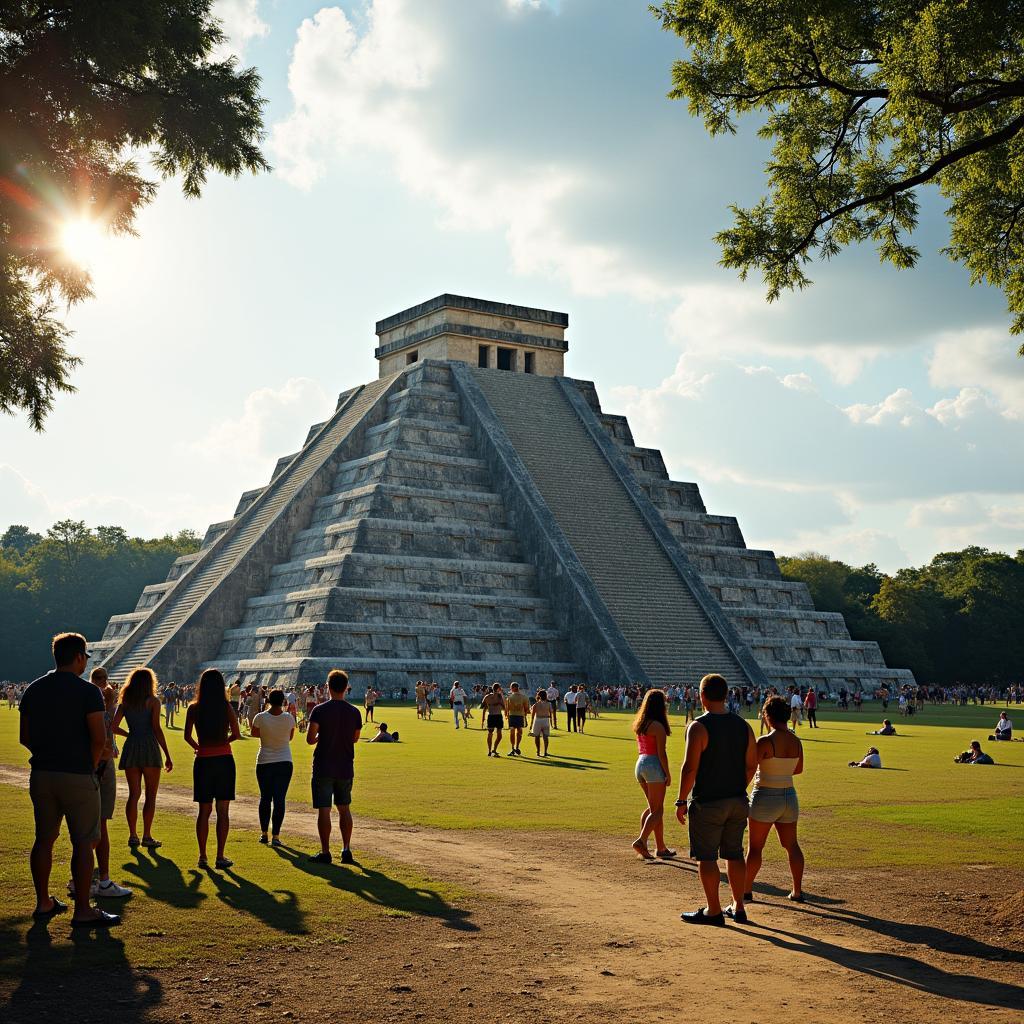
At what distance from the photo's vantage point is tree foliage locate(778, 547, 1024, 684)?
226 ft

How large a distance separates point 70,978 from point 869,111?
10.6 m

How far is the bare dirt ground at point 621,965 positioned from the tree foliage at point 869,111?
20.1ft

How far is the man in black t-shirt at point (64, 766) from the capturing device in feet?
24.4

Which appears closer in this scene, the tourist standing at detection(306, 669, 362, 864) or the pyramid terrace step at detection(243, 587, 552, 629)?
the tourist standing at detection(306, 669, 362, 864)

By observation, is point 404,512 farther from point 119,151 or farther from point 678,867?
point 678,867

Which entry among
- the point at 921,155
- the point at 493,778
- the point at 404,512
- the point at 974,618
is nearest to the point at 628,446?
the point at 404,512

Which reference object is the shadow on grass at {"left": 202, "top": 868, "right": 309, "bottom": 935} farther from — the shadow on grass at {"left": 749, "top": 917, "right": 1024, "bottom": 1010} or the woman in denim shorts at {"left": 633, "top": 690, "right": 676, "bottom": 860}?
the woman in denim shorts at {"left": 633, "top": 690, "right": 676, "bottom": 860}

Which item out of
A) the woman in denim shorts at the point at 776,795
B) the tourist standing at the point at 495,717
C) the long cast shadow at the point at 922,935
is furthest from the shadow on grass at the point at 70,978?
the tourist standing at the point at 495,717

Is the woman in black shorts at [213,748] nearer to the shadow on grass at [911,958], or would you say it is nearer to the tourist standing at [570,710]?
the shadow on grass at [911,958]

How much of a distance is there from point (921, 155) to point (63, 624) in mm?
71747

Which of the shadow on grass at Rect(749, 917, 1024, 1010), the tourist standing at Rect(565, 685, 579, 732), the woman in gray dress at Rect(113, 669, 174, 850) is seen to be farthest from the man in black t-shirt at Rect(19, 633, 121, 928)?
the tourist standing at Rect(565, 685, 579, 732)

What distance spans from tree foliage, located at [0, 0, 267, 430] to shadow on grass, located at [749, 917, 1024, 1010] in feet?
31.6

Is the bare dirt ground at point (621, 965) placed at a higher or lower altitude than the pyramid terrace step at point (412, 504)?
lower

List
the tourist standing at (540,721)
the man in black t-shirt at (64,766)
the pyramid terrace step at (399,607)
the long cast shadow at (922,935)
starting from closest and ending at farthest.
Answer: the long cast shadow at (922,935), the man in black t-shirt at (64,766), the tourist standing at (540,721), the pyramid terrace step at (399,607)
